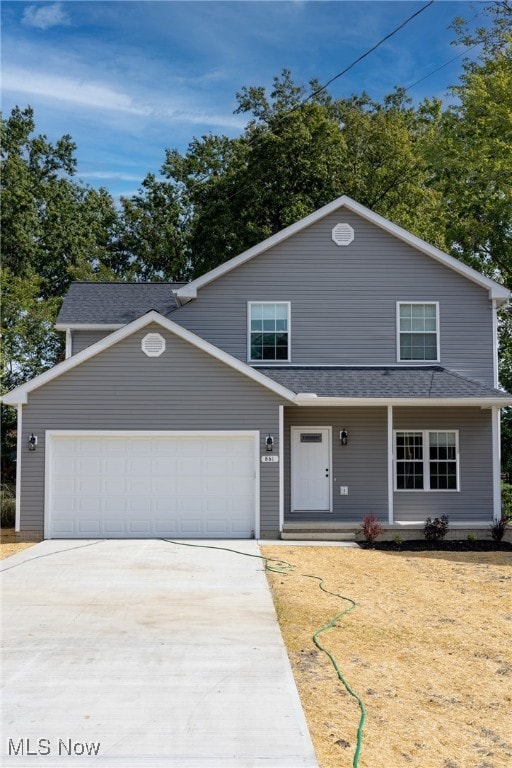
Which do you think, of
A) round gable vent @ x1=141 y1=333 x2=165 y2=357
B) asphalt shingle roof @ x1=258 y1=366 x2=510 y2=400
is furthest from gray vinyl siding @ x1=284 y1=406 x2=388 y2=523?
round gable vent @ x1=141 y1=333 x2=165 y2=357

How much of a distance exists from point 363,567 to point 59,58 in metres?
10.9

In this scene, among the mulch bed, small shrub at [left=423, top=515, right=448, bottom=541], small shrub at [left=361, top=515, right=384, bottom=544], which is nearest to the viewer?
the mulch bed

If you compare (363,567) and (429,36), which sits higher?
(429,36)

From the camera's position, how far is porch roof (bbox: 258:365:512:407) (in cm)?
1602

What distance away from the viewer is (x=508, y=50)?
28969 millimetres

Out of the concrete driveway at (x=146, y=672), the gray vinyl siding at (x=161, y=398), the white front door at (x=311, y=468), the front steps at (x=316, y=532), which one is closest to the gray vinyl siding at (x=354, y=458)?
the white front door at (x=311, y=468)

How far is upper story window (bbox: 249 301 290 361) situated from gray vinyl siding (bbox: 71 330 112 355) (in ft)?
12.8

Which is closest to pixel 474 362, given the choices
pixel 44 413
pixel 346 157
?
pixel 44 413

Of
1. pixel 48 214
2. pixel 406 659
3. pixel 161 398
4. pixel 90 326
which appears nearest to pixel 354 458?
pixel 161 398

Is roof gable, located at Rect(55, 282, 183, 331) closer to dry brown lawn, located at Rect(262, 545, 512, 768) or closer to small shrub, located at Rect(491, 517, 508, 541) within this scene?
dry brown lawn, located at Rect(262, 545, 512, 768)

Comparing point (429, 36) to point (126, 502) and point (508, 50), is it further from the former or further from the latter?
point (508, 50)

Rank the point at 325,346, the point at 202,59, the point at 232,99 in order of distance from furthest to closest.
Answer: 1. the point at 232,99
2. the point at 325,346
3. the point at 202,59

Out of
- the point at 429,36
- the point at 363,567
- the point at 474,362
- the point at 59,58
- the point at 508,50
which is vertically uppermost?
the point at 508,50

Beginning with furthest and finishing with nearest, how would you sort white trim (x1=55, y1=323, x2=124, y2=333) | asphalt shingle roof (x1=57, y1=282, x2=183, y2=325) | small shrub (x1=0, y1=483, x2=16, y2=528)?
asphalt shingle roof (x1=57, y1=282, x2=183, y2=325) → white trim (x1=55, y1=323, x2=124, y2=333) → small shrub (x1=0, y1=483, x2=16, y2=528)
